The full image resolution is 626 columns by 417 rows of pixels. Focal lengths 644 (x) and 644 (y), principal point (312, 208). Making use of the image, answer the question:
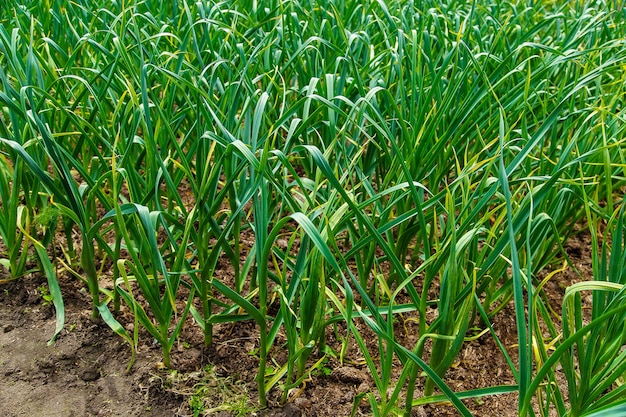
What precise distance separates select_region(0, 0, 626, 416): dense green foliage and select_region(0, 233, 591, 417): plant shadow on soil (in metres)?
0.06

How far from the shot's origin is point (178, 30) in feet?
7.38

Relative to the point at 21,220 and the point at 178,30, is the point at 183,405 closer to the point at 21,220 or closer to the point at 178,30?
the point at 21,220

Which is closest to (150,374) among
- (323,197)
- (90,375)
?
(90,375)

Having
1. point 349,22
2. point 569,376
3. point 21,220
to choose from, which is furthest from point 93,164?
point 569,376

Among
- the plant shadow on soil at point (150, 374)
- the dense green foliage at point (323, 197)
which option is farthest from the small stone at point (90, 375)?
the dense green foliage at point (323, 197)

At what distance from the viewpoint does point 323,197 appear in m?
1.75

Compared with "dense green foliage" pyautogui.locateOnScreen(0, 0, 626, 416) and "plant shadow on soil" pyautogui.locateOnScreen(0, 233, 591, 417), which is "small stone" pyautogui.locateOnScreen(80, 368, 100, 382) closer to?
"plant shadow on soil" pyautogui.locateOnScreen(0, 233, 591, 417)

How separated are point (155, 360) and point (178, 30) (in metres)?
1.15

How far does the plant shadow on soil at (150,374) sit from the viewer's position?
1.62 m

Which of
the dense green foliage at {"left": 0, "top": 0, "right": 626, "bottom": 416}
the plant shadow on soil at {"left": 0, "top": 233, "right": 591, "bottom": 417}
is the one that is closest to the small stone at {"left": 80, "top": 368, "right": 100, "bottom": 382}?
the plant shadow on soil at {"left": 0, "top": 233, "right": 591, "bottom": 417}

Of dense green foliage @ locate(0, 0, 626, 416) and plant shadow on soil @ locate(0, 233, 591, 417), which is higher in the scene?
dense green foliage @ locate(0, 0, 626, 416)

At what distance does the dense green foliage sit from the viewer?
1.34m

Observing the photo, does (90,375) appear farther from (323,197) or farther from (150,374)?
(323,197)

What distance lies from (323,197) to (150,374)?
653 mm
